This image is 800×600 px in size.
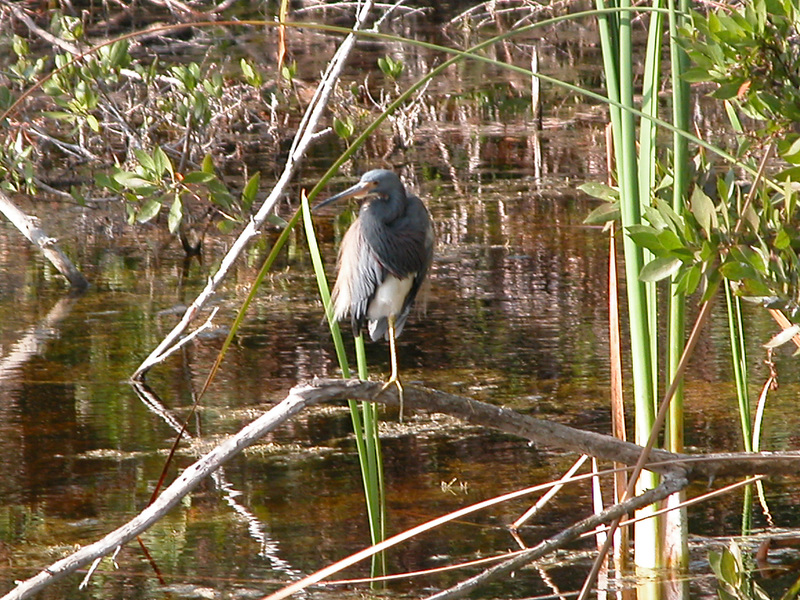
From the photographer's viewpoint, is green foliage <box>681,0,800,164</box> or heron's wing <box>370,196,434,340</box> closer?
green foliage <box>681,0,800,164</box>

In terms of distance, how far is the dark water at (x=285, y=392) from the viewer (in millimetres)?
3330

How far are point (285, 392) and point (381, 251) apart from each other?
→ 4.38 ft

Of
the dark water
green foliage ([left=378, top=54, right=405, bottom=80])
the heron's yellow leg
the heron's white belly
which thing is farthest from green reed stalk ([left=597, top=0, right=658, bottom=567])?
green foliage ([left=378, top=54, right=405, bottom=80])

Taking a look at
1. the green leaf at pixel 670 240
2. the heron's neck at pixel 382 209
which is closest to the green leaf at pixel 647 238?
the green leaf at pixel 670 240

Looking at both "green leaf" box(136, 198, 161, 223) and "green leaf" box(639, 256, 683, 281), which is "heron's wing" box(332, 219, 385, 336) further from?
"green leaf" box(639, 256, 683, 281)

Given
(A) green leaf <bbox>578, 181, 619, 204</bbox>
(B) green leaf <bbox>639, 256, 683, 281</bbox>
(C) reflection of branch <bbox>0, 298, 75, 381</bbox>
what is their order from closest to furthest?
(B) green leaf <bbox>639, 256, 683, 281</bbox> → (A) green leaf <bbox>578, 181, 619, 204</bbox> → (C) reflection of branch <bbox>0, 298, 75, 381</bbox>

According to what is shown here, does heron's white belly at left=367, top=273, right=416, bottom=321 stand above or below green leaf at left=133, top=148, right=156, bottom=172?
below

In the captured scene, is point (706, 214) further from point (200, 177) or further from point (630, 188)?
point (200, 177)

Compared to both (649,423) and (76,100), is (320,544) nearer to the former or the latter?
(649,423)

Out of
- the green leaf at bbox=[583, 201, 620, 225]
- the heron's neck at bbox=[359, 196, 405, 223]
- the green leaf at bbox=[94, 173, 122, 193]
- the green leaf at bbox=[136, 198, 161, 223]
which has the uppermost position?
the green leaf at bbox=[94, 173, 122, 193]

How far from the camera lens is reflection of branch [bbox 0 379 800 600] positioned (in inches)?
70.3

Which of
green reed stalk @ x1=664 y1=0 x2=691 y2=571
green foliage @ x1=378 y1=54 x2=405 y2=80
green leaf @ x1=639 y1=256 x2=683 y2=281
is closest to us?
green leaf @ x1=639 y1=256 x2=683 y2=281

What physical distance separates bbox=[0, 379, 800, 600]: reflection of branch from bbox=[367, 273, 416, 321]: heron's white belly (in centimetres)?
114

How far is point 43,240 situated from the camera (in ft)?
18.4
